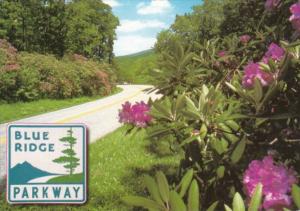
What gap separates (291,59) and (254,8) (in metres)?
2.28

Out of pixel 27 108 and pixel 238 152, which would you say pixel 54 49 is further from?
pixel 238 152

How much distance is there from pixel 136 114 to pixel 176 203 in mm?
1883

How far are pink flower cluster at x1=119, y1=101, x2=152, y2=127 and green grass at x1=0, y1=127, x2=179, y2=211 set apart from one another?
0.97 m

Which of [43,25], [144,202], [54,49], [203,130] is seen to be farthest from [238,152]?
[54,49]

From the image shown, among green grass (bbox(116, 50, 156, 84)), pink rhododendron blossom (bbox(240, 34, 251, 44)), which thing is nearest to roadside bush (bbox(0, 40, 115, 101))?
green grass (bbox(116, 50, 156, 84))

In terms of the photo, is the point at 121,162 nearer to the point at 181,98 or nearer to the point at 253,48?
the point at 253,48

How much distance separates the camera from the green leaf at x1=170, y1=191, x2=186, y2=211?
1.59m

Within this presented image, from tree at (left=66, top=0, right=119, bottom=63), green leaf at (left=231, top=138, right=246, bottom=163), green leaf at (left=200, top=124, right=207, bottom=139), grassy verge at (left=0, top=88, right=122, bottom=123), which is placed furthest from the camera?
tree at (left=66, top=0, right=119, bottom=63)

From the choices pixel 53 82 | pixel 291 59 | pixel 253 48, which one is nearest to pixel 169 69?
pixel 253 48

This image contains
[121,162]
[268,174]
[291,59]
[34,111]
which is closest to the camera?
[268,174]

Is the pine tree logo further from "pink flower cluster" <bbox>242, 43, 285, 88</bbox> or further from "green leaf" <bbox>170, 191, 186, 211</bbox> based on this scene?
"green leaf" <bbox>170, 191, 186, 211</bbox>

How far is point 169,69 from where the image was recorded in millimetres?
3395

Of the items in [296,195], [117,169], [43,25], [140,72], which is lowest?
[117,169]

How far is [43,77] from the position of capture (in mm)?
28484
